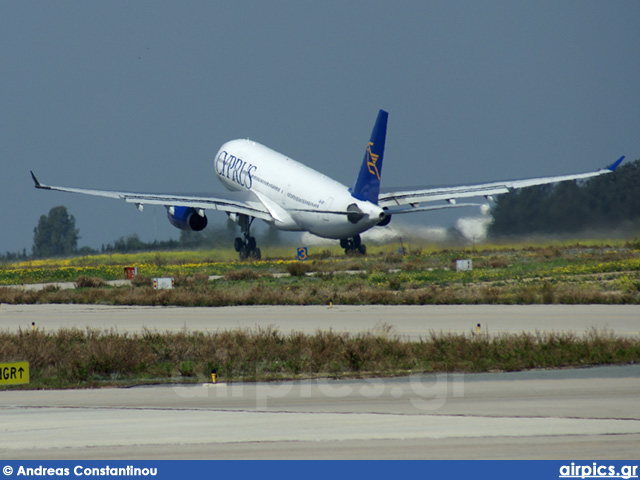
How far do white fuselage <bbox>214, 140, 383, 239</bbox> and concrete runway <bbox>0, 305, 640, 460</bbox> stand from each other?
41275 mm

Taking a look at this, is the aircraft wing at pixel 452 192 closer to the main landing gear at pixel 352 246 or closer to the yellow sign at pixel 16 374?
the main landing gear at pixel 352 246

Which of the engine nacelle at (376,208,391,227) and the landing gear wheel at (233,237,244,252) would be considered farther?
the landing gear wheel at (233,237,244,252)

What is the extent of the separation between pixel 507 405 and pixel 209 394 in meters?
5.41

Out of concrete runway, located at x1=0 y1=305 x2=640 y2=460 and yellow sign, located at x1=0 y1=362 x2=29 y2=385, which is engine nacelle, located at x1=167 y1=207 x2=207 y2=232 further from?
concrete runway, located at x1=0 y1=305 x2=640 y2=460

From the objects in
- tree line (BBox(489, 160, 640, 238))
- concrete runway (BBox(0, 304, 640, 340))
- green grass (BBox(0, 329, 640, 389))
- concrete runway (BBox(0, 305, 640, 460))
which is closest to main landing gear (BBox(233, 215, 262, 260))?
tree line (BBox(489, 160, 640, 238))

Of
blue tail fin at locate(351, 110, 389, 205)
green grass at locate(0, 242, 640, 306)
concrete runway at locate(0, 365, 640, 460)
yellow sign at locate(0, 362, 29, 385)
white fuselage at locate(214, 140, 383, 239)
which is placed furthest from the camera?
white fuselage at locate(214, 140, 383, 239)

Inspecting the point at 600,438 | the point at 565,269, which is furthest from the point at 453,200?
the point at 600,438

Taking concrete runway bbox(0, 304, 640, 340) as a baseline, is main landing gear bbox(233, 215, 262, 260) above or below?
above

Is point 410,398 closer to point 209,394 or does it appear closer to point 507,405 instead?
point 507,405

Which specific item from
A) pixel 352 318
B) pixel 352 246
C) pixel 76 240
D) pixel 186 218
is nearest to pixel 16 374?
pixel 352 318

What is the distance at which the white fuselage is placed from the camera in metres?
61.6

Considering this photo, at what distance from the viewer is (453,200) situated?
211ft

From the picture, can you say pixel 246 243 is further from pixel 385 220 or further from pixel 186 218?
pixel 385 220

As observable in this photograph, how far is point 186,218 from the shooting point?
66.8 meters
